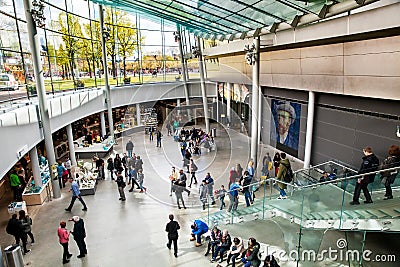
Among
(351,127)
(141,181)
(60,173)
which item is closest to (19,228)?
(60,173)

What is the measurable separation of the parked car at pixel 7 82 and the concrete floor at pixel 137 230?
459 centimetres

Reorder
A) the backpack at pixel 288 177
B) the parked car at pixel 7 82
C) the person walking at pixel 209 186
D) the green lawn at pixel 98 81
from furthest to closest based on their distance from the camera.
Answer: the green lawn at pixel 98 81 → the person walking at pixel 209 186 → the parked car at pixel 7 82 → the backpack at pixel 288 177

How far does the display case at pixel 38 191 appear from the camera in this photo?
11.4 m

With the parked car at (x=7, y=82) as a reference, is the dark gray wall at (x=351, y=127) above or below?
below

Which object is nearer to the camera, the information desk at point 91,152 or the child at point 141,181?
the child at point 141,181

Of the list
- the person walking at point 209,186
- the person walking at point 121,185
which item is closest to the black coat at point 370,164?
the person walking at point 209,186

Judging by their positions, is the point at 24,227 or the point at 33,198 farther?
the point at 33,198

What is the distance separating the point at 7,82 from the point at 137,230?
7.31 meters

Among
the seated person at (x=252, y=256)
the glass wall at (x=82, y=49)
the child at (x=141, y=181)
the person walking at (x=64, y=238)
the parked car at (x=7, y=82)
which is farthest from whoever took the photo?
the child at (x=141, y=181)

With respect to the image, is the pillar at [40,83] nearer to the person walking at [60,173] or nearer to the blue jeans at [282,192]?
the person walking at [60,173]

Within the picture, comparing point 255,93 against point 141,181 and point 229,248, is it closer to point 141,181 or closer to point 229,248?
point 141,181

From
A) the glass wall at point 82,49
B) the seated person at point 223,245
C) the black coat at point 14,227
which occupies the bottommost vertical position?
the seated person at point 223,245

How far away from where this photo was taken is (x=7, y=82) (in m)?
10.9

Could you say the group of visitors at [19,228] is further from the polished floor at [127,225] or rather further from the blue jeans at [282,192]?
the blue jeans at [282,192]
